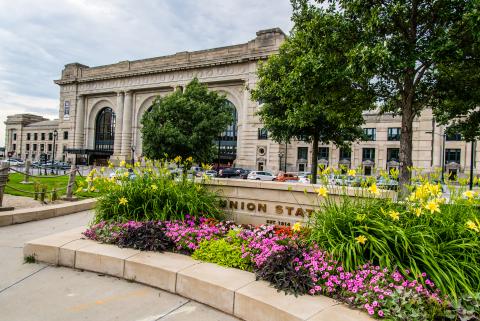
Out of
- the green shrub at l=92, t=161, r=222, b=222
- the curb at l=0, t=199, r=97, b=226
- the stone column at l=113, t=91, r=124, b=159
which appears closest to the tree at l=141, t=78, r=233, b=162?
the curb at l=0, t=199, r=97, b=226

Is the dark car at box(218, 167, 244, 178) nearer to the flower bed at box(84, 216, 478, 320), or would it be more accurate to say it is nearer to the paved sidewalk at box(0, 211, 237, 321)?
the flower bed at box(84, 216, 478, 320)

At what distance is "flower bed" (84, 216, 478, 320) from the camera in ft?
11.0

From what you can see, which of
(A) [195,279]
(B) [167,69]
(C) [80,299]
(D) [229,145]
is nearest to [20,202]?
(C) [80,299]

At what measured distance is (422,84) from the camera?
550 inches

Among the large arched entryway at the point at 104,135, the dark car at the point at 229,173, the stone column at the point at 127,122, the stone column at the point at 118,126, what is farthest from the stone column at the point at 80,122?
the dark car at the point at 229,173

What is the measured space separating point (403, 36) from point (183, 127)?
22269 millimetres

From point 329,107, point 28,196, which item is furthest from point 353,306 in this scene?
Answer: point 28,196

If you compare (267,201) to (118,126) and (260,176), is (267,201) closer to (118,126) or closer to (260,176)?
(260,176)

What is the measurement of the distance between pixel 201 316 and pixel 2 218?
7.48 meters

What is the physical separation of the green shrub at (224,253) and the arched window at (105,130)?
2892 inches

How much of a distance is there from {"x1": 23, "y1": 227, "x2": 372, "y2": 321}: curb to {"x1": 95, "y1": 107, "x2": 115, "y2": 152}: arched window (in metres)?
72.3

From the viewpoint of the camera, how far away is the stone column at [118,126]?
67.9 meters

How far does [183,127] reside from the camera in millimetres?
30641

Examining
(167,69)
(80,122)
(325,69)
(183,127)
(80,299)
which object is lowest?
(80,299)
